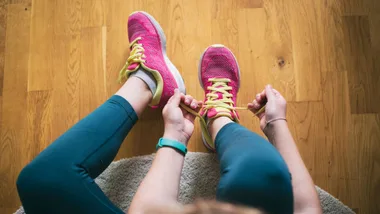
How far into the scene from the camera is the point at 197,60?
91cm

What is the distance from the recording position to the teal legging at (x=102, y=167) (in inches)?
21.5

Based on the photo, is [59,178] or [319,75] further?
[319,75]

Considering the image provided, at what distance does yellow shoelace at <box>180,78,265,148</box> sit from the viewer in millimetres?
819

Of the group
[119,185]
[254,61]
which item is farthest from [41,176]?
[254,61]

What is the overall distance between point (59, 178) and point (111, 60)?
431 mm

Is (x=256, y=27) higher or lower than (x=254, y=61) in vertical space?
higher

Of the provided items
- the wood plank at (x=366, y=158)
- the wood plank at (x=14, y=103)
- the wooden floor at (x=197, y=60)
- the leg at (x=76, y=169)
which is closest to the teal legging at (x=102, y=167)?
the leg at (x=76, y=169)

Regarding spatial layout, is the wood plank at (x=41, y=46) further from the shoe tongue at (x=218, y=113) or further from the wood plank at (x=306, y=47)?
the wood plank at (x=306, y=47)

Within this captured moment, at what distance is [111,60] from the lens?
36.6 inches

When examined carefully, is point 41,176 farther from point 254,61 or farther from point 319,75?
point 319,75

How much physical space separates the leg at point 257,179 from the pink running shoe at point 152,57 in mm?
310

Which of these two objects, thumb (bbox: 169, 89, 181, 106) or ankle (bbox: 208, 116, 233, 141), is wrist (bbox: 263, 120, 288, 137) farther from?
thumb (bbox: 169, 89, 181, 106)

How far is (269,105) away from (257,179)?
28cm

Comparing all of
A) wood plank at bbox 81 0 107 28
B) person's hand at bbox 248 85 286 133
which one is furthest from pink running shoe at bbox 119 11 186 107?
person's hand at bbox 248 85 286 133
